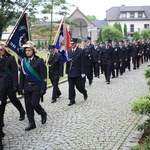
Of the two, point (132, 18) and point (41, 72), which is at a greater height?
point (132, 18)

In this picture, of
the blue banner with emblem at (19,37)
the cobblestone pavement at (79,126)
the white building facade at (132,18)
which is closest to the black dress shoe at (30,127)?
the cobblestone pavement at (79,126)

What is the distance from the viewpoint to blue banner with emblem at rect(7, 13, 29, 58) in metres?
8.70

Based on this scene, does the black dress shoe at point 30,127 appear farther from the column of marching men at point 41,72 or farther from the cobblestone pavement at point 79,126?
the cobblestone pavement at point 79,126

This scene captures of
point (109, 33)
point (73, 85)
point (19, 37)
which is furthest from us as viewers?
point (109, 33)

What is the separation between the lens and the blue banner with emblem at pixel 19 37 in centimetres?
870

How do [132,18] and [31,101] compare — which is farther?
[132,18]

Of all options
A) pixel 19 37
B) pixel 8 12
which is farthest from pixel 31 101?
pixel 8 12

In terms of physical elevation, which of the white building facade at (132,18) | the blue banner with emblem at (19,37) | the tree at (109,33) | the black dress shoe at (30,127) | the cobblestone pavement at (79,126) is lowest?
the cobblestone pavement at (79,126)

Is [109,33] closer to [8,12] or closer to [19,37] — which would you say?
[8,12]

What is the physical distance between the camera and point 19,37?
8852 millimetres

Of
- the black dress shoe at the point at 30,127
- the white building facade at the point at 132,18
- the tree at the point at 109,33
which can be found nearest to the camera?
the black dress shoe at the point at 30,127

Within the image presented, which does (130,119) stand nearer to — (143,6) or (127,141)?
(127,141)

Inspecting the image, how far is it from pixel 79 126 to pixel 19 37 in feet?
10.2

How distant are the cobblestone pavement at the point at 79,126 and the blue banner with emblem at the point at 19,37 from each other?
1.69 m
